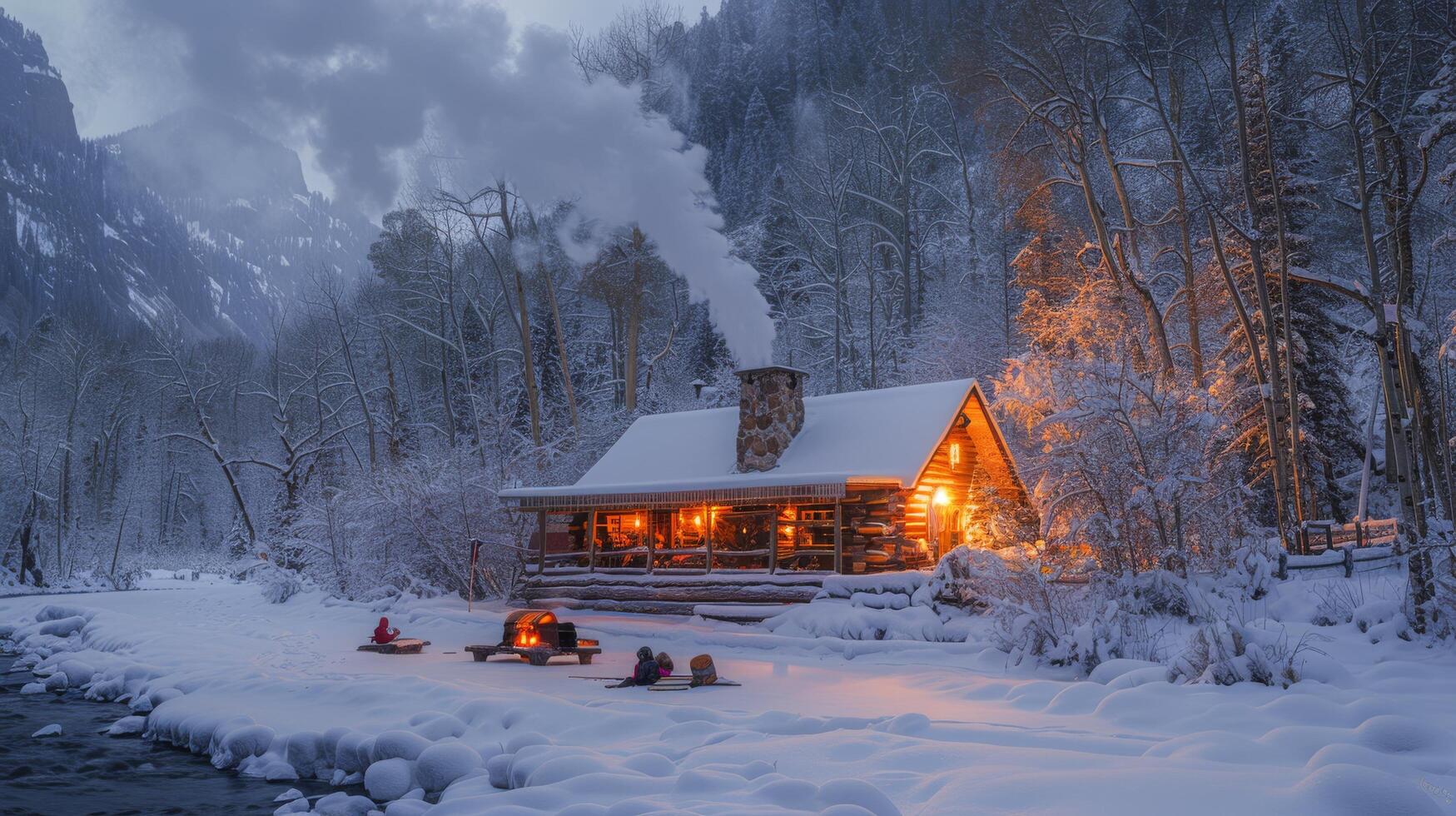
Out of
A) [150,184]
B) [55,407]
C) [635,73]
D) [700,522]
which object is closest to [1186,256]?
[700,522]

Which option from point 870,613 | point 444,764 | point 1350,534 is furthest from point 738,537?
point 444,764

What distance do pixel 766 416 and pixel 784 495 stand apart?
279 centimetres

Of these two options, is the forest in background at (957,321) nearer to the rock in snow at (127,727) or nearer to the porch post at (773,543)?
the porch post at (773,543)

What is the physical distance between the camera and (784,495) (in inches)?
730

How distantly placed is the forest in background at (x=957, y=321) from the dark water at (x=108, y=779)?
11.8 m

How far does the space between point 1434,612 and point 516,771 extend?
9.96 metres

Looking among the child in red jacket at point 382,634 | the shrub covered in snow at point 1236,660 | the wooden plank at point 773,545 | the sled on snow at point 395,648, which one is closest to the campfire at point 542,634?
the sled on snow at point 395,648

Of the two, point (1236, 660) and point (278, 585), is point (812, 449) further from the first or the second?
point (278, 585)

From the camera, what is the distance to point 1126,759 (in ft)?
21.4

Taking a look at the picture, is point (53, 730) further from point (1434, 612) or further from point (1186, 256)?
point (1186, 256)

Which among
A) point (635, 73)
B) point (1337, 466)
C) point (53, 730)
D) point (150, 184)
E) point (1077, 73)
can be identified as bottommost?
point (53, 730)

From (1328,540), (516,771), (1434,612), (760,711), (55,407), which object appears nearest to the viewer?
(516,771)

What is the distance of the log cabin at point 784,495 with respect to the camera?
18969 millimetres

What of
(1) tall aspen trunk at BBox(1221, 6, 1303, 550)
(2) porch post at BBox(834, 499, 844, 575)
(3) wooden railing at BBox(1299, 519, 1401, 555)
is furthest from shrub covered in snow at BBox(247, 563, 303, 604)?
(3) wooden railing at BBox(1299, 519, 1401, 555)
